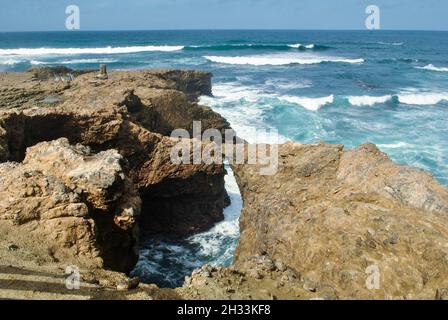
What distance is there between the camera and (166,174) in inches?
415

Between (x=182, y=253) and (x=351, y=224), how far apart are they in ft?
19.9

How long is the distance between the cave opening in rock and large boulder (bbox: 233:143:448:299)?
2.80 metres

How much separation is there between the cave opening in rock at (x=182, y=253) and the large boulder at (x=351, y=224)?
110 inches

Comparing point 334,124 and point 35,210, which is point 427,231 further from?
point 334,124

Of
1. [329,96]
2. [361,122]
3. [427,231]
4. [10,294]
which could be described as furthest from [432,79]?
[10,294]

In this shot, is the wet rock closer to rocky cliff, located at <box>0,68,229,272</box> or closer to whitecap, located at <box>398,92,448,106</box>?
rocky cliff, located at <box>0,68,229,272</box>

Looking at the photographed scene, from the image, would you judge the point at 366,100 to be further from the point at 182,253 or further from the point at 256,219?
the point at 256,219

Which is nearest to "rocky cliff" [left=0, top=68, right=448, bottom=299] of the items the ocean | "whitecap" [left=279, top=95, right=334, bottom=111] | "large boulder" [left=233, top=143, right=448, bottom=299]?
"large boulder" [left=233, top=143, right=448, bottom=299]

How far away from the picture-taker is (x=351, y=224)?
5.54 meters

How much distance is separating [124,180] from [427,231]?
15.3 feet

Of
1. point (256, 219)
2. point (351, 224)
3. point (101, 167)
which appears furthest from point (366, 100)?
point (101, 167)

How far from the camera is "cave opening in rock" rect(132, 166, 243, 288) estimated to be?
9656mm

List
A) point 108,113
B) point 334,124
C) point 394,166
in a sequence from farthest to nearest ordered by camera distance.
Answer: point 334,124, point 108,113, point 394,166
